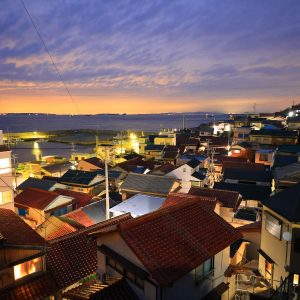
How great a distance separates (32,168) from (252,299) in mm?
43564

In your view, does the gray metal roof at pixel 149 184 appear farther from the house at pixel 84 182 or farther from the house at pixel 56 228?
the house at pixel 56 228

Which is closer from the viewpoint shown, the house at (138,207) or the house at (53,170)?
the house at (138,207)

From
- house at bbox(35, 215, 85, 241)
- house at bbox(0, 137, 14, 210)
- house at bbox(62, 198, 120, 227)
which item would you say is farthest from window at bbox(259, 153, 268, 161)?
house at bbox(0, 137, 14, 210)

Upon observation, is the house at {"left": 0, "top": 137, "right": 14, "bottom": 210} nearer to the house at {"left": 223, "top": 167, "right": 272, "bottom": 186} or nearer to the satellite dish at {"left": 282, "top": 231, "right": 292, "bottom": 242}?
the satellite dish at {"left": 282, "top": 231, "right": 292, "bottom": 242}

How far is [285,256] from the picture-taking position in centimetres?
1167

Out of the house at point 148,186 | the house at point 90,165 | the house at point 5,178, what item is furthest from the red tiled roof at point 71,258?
the house at point 90,165

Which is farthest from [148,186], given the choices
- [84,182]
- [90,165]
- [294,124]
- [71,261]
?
[294,124]

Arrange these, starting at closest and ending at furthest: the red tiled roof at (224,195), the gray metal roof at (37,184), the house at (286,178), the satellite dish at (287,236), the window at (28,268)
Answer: the window at (28,268) → the satellite dish at (287,236) → the red tiled roof at (224,195) → the house at (286,178) → the gray metal roof at (37,184)

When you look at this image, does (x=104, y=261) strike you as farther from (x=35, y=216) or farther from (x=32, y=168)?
(x=32, y=168)

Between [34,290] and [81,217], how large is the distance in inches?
416

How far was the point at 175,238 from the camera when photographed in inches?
368

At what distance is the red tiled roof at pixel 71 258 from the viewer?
10906 mm

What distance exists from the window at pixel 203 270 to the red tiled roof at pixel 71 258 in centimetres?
452

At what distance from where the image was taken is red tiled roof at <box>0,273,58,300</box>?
9.66 metres
